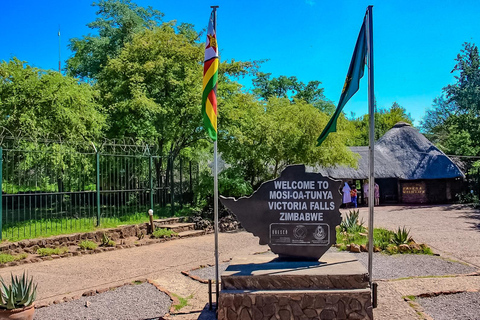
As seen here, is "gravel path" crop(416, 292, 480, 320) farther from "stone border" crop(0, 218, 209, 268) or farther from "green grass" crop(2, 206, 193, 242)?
"green grass" crop(2, 206, 193, 242)

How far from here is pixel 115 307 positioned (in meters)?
6.30

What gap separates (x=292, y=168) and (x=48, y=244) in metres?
7.82

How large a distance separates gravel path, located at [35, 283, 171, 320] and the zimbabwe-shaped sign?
1.87 m

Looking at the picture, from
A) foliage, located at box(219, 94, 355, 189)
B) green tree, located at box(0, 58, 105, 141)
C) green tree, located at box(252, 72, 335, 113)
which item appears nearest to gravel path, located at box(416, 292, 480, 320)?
foliage, located at box(219, 94, 355, 189)

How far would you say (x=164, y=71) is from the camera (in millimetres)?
17250

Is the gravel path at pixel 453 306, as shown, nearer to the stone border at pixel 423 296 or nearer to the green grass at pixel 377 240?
the stone border at pixel 423 296

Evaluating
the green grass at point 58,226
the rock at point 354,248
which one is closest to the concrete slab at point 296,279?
the rock at point 354,248

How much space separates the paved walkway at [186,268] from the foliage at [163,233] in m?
0.58

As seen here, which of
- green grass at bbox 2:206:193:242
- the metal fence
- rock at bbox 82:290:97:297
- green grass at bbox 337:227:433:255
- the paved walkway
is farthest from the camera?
the metal fence

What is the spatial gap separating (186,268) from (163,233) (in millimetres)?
4400

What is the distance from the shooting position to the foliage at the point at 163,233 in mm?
13086

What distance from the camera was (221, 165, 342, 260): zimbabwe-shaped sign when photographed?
6059 mm

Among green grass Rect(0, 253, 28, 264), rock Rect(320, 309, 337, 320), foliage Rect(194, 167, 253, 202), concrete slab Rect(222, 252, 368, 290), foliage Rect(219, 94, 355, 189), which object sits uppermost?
foliage Rect(219, 94, 355, 189)

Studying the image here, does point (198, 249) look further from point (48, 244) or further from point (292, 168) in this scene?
point (292, 168)
